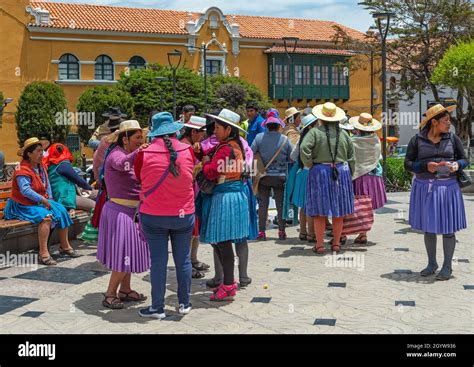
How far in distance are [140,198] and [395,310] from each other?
2321 millimetres

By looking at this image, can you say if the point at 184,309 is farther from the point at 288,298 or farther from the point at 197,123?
the point at 197,123

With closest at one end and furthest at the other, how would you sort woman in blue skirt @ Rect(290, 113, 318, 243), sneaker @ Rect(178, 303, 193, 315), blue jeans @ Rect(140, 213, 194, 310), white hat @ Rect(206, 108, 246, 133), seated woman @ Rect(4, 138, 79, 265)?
blue jeans @ Rect(140, 213, 194, 310) < sneaker @ Rect(178, 303, 193, 315) < white hat @ Rect(206, 108, 246, 133) < seated woman @ Rect(4, 138, 79, 265) < woman in blue skirt @ Rect(290, 113, 318, 243)

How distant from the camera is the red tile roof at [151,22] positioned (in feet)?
137

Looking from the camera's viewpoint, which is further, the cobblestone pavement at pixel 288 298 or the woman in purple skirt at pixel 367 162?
the woman in purple skirt at pixel 367 162

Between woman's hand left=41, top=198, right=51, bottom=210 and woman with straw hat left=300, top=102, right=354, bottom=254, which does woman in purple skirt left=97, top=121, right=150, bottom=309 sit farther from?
woman with straw hat left=300, top=102, right=354, bottom=254

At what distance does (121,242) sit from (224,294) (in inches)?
42.1

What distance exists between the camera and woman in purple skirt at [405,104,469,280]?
676cm

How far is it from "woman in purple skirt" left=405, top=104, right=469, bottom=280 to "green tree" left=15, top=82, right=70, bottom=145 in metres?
30.8

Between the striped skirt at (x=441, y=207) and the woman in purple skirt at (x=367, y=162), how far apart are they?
6.82 ft

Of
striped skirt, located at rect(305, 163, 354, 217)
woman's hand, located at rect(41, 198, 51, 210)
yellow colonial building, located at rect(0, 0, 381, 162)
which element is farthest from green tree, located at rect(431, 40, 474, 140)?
yellow colonial building, located at rect(0, 0, 381, 162)

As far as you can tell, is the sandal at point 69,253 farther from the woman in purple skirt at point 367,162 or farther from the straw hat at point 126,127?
the woman in purple skirt at point 367,162

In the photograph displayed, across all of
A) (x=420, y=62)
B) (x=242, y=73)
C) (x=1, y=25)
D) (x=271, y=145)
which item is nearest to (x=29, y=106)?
(x=1, y=25)

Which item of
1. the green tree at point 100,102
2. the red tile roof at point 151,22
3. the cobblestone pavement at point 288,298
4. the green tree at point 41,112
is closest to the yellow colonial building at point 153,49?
the red tile roof at point 151,22
